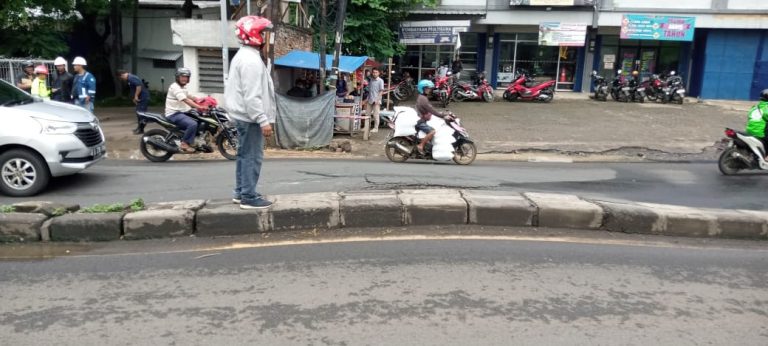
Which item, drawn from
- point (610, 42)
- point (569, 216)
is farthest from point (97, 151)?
point (610, 42)

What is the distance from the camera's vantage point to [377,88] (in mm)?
15992

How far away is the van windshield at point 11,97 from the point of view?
716 cm

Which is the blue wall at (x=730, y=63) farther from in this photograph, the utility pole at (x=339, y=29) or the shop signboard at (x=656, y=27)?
the utility pole at (x=339, y=29)

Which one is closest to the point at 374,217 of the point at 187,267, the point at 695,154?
the point at 187,267

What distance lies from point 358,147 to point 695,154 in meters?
7.78

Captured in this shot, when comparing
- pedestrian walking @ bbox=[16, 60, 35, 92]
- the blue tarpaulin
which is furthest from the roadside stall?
pedestrian walking @ bbox=[16, 60, 35, 92]

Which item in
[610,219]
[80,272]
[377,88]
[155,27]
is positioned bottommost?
[80,272]

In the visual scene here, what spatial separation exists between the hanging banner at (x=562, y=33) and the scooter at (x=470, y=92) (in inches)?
158

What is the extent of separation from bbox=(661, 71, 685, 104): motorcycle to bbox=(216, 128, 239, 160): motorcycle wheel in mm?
19093

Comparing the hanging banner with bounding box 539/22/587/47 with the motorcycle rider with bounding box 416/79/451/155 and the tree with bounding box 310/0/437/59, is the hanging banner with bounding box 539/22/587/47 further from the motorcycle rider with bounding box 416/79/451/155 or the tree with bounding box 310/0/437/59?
the motorcycle rider with bounding box 416/79/451/155

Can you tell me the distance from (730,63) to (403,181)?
23223mm

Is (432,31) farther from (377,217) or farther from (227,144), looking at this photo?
(377,217)

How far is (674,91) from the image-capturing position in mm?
22906

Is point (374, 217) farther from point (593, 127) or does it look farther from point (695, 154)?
point (593, 127)
